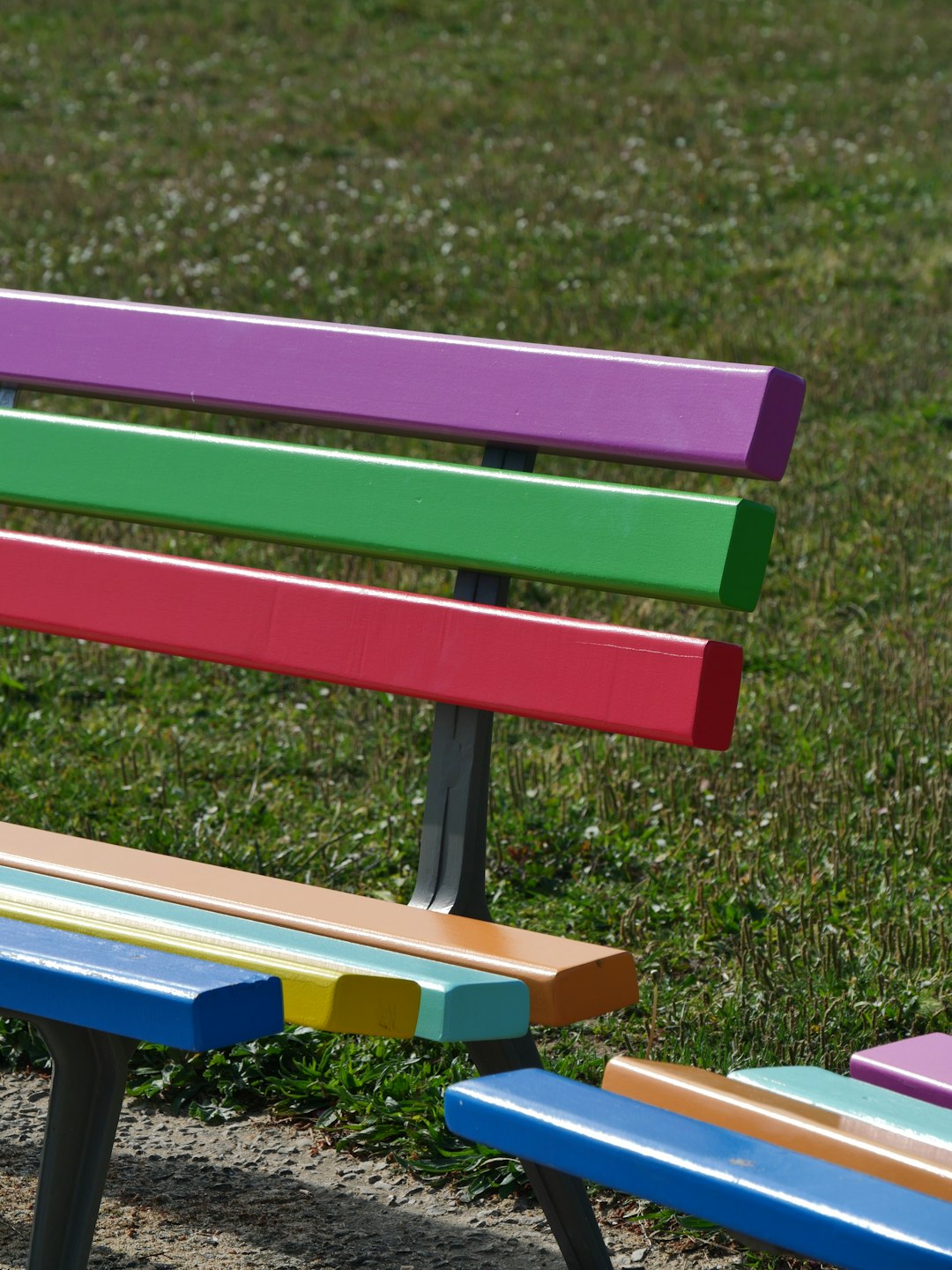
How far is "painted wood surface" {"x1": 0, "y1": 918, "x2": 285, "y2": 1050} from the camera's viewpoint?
137 cm

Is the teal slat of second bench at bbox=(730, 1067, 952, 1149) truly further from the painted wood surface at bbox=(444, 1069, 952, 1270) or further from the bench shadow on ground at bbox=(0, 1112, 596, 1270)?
the bench shadow on ground at bbox=(0, 1112, 596, 1270)

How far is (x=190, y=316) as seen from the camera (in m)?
2.62

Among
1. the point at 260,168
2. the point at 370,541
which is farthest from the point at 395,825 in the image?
the point at 260,168

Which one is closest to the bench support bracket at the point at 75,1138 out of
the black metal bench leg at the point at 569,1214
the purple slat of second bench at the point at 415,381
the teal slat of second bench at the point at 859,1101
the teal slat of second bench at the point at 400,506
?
the black metal bench leg at the point at 569,1214

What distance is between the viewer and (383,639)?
2.31 m

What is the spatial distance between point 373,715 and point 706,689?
2.30 metres

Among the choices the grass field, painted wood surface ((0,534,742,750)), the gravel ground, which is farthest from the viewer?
the grass field

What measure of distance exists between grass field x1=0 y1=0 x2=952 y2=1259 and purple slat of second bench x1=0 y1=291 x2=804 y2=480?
104cm

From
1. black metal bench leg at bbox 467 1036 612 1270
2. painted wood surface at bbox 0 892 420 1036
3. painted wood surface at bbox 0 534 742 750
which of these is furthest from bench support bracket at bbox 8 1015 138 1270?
painted wood surface at bbox 0 534 742 750

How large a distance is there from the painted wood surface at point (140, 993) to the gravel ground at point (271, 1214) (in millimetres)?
905

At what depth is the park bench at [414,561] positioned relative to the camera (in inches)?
76.1

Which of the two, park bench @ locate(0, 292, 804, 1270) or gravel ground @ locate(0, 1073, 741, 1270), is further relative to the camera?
gravel ground @ locate(0, 1073, 741, 1270)

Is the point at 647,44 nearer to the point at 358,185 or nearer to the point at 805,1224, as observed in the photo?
the point at 358,185

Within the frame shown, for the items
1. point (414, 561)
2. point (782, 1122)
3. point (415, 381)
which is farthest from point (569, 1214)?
point (415, 381)
